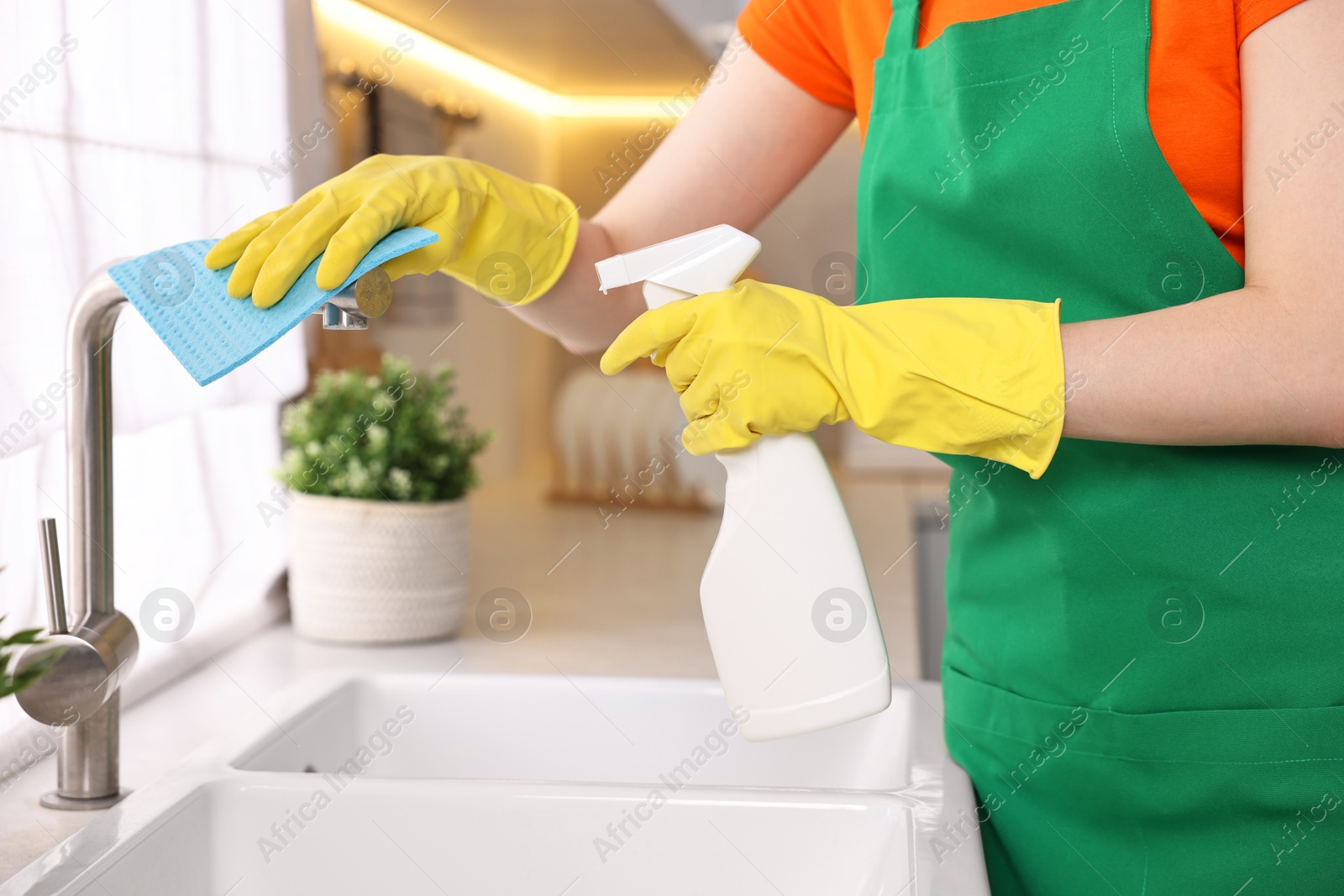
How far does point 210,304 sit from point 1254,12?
572 millimetres

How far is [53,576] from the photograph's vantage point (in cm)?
65

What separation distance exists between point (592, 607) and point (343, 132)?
0.90 meters

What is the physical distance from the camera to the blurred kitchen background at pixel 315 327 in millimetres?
915

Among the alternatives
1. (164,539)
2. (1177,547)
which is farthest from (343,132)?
(1177,547)

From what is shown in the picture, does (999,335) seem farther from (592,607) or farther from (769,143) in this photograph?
(592,607)

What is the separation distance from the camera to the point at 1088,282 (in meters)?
0.68

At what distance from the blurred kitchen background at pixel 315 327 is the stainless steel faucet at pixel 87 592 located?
180mm

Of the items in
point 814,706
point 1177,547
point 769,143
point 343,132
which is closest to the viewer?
point 814,706

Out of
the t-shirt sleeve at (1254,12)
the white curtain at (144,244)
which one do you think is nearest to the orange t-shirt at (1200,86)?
the t-shirt sleeve at (1254,12)

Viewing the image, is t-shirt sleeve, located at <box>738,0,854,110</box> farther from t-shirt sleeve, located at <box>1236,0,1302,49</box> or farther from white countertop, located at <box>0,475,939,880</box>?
white countertop, located at <box>0,475,939,880</box>

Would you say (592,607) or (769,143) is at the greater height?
(769,143)

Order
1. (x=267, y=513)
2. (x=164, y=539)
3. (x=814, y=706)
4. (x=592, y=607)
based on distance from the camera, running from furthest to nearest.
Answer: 1. (x=592, y=607)
2. (x=267, y=513)
3. (x=164, y=539)
4. (x=814, y=706)

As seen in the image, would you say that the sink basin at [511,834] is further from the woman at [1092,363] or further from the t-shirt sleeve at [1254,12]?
the t-shirt sleeve at [1254,12]

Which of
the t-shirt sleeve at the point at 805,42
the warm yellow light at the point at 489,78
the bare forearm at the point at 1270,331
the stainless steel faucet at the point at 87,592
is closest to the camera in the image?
the bare forearm at the point at 1270,331
